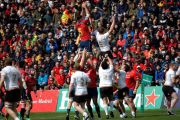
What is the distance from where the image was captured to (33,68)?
97.3 feet

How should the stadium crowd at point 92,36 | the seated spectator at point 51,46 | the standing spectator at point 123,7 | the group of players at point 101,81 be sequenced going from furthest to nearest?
1. the seated spectator at point 51,46
2. the standing spectator at point 123,7
3. the stadium crowd at point 92,36
4. the group of players at point 101,81

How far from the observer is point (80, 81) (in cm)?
1695

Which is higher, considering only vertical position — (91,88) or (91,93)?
(91,88)

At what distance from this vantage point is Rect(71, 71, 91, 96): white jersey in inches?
666

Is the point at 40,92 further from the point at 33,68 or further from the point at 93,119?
the point at 93,119

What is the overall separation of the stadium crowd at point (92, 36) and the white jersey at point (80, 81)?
7.05 m

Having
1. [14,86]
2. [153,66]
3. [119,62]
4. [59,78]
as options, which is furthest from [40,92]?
[14,86]

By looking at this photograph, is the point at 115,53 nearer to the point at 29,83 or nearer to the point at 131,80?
the point at 131,80

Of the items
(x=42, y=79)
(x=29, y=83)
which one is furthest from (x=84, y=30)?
(x=42, y=79)

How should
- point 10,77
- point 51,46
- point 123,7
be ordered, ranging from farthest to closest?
point 51,46 → point 123,7 → point 10,77

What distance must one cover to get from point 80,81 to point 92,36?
39.7 ft

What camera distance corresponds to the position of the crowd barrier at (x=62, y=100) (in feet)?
81.5

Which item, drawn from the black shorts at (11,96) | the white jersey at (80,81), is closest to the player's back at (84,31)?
the white jersey at (80,81)

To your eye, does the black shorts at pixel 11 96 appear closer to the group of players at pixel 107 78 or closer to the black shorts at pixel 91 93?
the group of players at pixel 107 78
